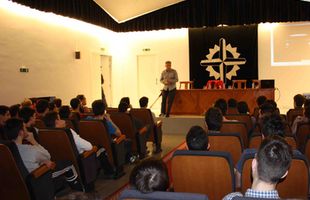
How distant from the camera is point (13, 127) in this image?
331 centimetres

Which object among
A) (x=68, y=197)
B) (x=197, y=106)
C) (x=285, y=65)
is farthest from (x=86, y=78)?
(x=68, y=197)

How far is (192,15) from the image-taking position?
1157 centimetres

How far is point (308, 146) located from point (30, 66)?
262 inches

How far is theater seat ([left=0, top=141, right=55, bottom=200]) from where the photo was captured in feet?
9.60

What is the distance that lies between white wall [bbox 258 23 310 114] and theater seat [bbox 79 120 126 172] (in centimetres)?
759

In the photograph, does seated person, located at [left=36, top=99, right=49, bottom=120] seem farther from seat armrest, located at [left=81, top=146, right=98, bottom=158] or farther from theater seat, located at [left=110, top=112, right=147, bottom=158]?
seat armrest, located at [left=81, top=146, right=98, bottom=158]

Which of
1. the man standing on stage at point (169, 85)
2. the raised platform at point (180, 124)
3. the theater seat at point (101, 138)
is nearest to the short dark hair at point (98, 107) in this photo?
the theater seat at point (101, 138)

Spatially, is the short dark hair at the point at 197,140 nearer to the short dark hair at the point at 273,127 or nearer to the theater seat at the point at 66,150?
the short dark hair at the point at 273,127

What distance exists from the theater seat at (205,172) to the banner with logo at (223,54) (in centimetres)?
922

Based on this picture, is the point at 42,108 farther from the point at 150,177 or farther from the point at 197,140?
the point at 150,177

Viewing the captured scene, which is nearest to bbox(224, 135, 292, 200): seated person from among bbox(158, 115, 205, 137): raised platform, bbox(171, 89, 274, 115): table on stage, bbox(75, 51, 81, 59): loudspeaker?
bbox(158, 115, 205, 137): raised platform

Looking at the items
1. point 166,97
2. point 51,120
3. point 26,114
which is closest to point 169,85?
point 166,97

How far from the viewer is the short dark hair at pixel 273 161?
1769mm

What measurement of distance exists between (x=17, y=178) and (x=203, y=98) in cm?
738
